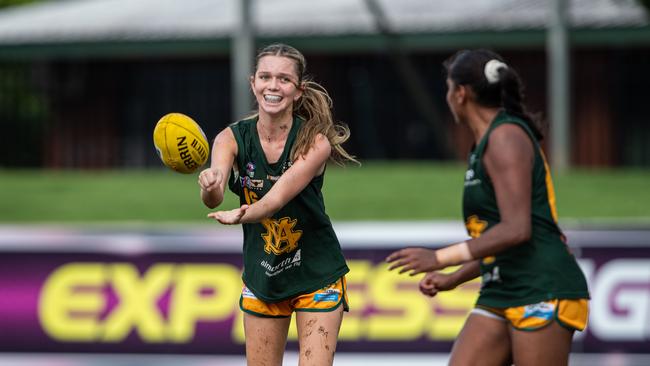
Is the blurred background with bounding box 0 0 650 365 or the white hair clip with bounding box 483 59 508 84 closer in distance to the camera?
the white hair clip with bounding box 483 59 508 84

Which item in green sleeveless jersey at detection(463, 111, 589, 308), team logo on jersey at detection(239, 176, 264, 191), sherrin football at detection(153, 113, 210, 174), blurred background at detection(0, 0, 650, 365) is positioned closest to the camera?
green sleeveless jersey at detection(463, 111, 589, 308)

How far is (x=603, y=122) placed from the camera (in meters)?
24.2

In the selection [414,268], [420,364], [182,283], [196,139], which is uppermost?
[196,139]

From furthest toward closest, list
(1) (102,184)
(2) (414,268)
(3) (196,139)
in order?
(1) (102,184) < (3) (196,139) < (2) (414,268)

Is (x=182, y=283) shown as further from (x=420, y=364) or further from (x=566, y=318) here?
(x=566, y=318)

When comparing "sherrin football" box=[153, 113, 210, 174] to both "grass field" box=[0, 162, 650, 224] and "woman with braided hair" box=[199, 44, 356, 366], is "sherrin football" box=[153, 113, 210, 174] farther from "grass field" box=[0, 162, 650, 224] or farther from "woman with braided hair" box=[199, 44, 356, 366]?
"grass field" box=[0, 162, 650, 224]

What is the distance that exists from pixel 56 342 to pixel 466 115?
19.9 ft

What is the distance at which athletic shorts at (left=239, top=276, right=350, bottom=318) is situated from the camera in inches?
228

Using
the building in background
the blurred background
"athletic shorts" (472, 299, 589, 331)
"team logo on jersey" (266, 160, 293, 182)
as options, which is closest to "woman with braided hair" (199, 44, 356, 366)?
"team logo on jersey" (266, 160, 293, 182)

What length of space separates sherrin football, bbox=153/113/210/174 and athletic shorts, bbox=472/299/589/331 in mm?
1595

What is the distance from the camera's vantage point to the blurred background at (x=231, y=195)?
10039 millimetres

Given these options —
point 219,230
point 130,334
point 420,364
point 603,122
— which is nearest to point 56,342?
point 130,334

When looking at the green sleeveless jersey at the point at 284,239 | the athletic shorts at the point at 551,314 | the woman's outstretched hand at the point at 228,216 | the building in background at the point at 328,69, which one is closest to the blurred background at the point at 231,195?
the building in background at the point at 328,69

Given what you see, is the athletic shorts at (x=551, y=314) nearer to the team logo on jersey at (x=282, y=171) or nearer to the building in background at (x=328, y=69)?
the team logo on jersey at (x=282, y=171)
